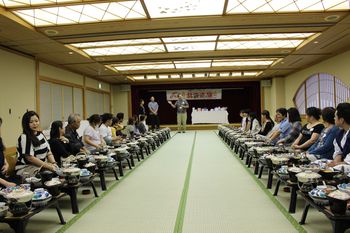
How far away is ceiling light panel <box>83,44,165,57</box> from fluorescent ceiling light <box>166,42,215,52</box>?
0.23 metres

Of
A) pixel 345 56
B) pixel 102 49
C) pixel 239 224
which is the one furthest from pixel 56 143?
pixel 345 56

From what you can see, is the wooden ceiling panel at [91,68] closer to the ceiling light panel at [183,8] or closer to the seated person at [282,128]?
the ceiling light panel at [183,8]

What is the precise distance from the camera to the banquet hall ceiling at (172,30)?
4.59m

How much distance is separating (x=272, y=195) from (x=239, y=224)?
0.99 m

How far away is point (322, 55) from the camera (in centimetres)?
855

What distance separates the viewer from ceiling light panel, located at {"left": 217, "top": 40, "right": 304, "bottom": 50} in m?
6.89

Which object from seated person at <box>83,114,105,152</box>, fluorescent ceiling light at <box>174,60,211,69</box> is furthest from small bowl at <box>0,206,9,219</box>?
fluorescent ceiling light at <box>174,60,211,69</box>

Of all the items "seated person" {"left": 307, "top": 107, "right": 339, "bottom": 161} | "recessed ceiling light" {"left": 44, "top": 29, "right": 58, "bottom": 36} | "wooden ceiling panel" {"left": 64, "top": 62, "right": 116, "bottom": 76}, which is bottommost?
"seated person" {"left": 307, "top": 107, "right": 339, "bottom": 161}

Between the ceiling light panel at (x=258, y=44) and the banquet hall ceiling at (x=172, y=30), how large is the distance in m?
0.02

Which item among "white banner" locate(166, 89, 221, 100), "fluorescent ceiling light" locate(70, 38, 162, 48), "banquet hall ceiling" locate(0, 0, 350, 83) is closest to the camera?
"banquet hall ceiling" locate(0, 0, 350, 83)

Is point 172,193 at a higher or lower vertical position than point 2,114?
lower

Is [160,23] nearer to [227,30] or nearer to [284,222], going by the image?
[227,30]

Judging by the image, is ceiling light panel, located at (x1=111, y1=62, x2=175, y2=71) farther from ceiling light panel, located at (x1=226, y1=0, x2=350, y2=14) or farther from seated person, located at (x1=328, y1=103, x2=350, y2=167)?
seated person, located at (x1=328, y1=103, x2=350, y2=167)

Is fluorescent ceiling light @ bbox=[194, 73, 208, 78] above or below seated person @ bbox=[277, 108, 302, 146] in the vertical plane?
above
